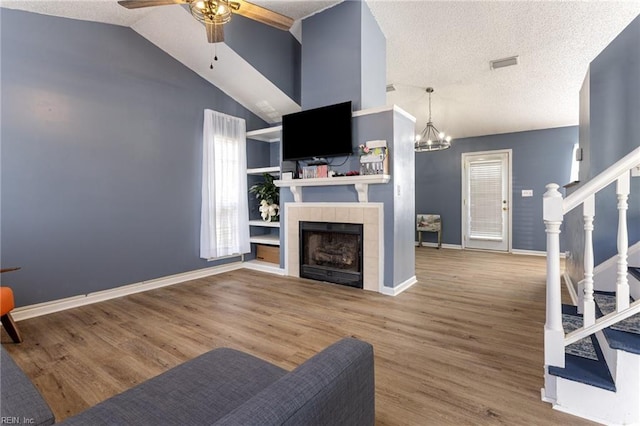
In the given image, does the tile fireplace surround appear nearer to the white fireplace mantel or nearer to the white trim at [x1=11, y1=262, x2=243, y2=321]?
the white fireplace mantel

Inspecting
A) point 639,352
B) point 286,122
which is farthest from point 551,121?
point 639,352

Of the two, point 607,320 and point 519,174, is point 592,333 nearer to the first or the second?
point 607,320

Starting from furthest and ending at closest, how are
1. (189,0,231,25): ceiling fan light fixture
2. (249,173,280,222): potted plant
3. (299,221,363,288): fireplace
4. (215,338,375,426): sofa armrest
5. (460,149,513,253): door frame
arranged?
(460,149,513,253): door frame
(249,173,280,222): potted plant
(299,221,363,288): fireplace
(189,0,231,25): ceiling fan light fixture
(215,338,375,426): sofa armrest

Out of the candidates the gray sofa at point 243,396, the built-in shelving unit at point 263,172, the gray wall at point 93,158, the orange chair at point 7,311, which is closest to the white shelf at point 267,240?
the built-in shelving unit at point 263,172

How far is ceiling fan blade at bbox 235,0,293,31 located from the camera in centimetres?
237

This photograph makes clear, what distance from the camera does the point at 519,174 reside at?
244 inches

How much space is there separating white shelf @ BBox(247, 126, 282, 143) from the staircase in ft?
12.4

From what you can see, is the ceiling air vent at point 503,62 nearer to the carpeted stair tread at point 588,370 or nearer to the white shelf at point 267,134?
the white shelf at point 267,134

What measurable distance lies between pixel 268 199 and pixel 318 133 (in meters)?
1.63

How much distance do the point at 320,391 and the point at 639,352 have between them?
1.61 metres

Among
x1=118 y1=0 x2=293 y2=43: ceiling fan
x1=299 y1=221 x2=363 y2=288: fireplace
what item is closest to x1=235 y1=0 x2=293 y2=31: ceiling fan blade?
x1=118 y1=0 x2=293 y2=43: ceiling fan

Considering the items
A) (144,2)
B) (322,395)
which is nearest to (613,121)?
(322,395)

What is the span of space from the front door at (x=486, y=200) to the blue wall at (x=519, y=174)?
114 mm

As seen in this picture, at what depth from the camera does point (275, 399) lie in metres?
0.75
